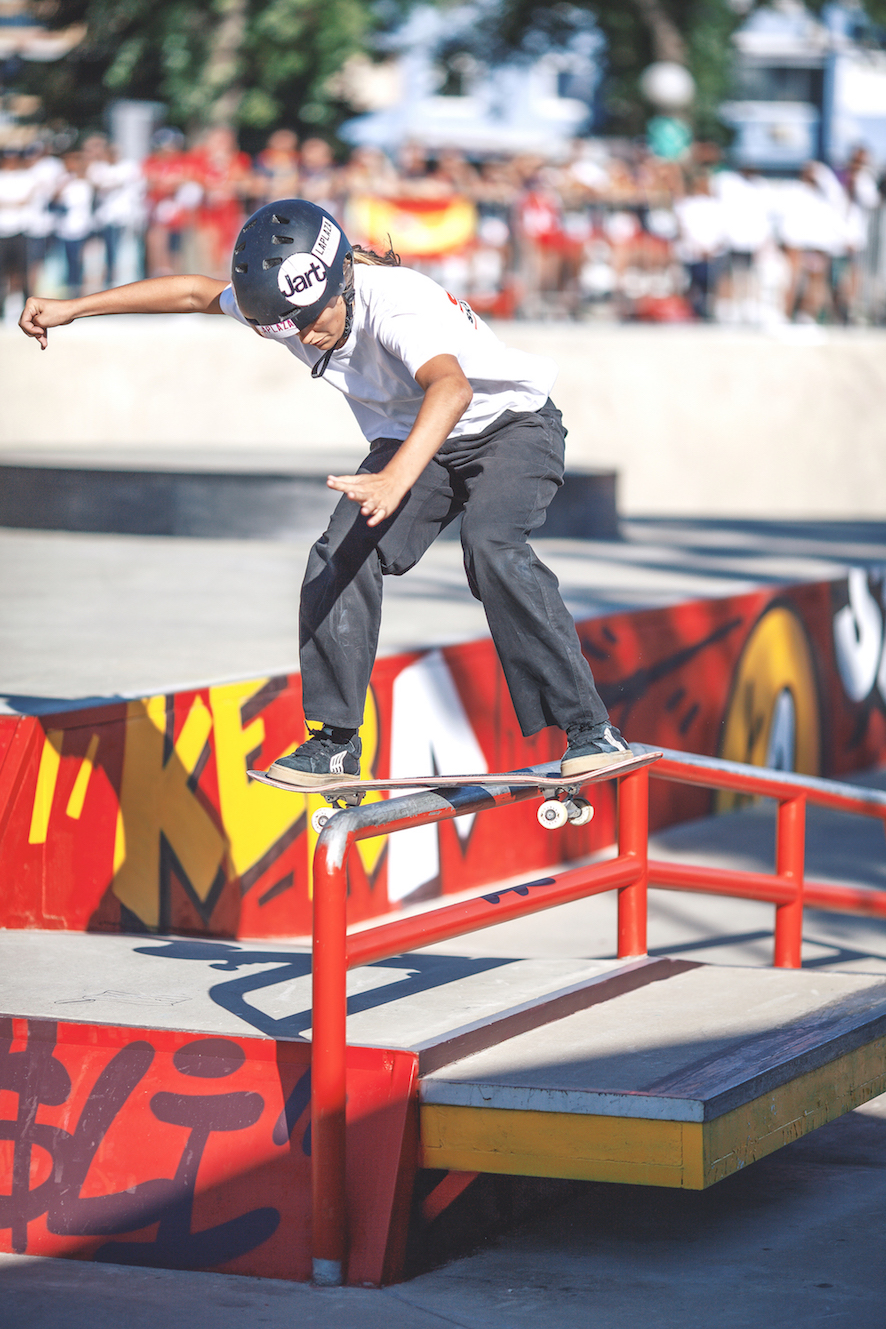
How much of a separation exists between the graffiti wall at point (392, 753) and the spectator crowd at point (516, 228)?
6.85 m

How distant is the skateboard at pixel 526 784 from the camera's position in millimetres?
3924

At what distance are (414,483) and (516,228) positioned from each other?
13703 millimetres

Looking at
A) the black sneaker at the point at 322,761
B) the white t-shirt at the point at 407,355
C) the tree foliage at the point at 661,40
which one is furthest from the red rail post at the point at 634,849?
the tree foliage at the point at 661,40

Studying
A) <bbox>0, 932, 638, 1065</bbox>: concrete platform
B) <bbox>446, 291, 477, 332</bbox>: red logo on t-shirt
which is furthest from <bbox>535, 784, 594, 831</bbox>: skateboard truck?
<bbox>446, 291, 477, 332</bbox>: red logo on t-shirt

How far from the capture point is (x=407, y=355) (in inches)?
140

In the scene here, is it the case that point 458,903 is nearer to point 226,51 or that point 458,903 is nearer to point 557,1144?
point 557,1144

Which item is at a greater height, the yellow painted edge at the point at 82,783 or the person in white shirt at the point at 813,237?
the person in white shirt at the point at 813,237

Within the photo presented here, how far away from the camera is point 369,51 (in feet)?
125

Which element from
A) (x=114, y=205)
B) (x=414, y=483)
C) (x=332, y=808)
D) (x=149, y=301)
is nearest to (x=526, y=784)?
(x=332, y=808)

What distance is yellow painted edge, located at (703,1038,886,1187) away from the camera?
3.32 meters

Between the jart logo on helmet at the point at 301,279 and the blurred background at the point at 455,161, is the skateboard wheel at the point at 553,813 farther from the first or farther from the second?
the blurred background at the point at 455,161

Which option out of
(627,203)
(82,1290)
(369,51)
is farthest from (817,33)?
(82,1290)

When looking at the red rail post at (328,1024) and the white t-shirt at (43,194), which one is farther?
the white t-shirt at (43,194)

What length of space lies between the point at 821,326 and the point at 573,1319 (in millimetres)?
14454
